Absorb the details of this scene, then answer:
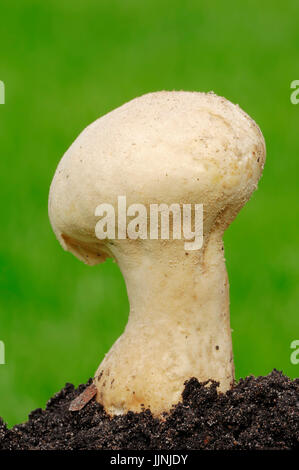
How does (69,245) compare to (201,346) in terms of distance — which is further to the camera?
(69,245)

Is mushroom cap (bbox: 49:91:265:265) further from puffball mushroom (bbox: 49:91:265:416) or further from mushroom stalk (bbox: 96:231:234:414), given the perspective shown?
mushroom stalk (bbox: 96:231:234:414)

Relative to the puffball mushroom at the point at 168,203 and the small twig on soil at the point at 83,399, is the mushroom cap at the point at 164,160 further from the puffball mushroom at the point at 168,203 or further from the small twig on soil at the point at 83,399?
the small twig on soil at the point at 83,399

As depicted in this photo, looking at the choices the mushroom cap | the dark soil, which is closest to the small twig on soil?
the dark soil

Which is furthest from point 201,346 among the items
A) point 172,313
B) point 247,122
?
point 247,122

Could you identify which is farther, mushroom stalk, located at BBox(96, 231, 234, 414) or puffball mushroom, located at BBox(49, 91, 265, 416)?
mushroom stalk, located at BBox(96, 231, 234, 414)
